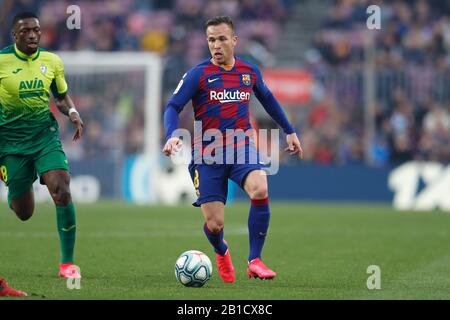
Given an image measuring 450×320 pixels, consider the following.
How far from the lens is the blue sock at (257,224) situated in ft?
31.1

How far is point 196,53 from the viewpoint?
91.2ft

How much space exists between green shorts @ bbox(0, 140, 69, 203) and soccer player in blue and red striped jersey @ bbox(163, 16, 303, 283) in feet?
3.83

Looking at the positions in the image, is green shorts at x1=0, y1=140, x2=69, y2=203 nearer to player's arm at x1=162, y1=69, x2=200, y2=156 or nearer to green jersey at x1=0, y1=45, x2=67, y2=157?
green jersey at x1=0, y1=45, x2=67, y2=157

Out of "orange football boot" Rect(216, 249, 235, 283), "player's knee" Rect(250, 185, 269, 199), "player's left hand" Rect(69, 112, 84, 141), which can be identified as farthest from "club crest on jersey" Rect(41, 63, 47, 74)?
"orange football boot" Rect(216, 249, 235, 283)

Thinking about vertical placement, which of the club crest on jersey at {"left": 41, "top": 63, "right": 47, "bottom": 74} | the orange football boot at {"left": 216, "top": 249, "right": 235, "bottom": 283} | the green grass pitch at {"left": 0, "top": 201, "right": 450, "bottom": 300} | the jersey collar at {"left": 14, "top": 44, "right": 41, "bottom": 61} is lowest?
the green grass pitch at {"left": 0, "top": 201, "right": 450, "bottom": 300}

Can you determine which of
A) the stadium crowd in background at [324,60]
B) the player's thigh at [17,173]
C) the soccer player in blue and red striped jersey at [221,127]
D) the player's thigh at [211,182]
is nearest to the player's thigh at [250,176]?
the soccer player in blue and red striped jersey at [221,127]

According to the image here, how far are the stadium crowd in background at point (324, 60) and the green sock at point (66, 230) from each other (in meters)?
14.0

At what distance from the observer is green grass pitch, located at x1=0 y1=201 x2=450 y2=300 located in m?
8.59

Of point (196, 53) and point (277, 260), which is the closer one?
point (277, 260)

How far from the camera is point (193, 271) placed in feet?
29.2

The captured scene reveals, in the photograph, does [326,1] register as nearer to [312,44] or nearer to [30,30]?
[312,44]

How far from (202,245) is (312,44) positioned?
15.8 meters
